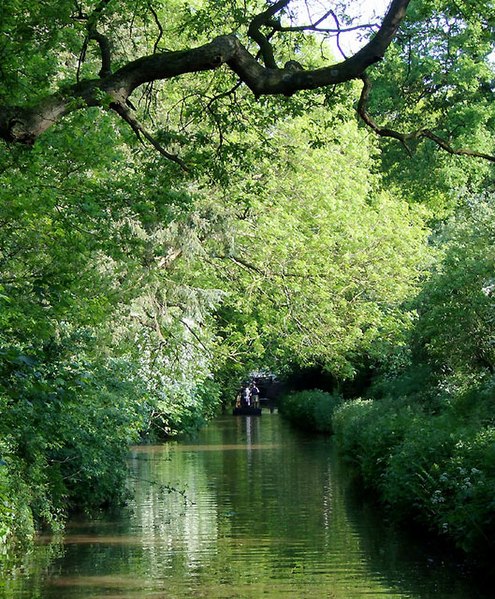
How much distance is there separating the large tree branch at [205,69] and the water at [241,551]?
232 inches

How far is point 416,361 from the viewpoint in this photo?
30656 millimetres

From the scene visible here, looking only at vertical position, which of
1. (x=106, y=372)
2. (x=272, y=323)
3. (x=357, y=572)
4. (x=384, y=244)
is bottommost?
(x=357, y=572)

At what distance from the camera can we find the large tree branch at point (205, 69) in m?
10.0

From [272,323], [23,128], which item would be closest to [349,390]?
[272,323]

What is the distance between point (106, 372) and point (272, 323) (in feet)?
35.5

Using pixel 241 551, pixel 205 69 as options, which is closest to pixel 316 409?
pixel 241 551

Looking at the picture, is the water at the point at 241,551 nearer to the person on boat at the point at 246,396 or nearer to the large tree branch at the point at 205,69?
the large tree branch at the point at 205,69

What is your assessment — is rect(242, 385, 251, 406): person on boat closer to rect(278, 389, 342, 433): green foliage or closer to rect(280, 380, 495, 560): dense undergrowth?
rect(278, 389, 342, 433): green foliage

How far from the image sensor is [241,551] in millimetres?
15844

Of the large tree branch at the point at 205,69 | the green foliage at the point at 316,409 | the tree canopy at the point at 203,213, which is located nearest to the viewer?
the large tree branch at the point at 205,69

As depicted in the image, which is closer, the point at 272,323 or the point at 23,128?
the point at 23,128

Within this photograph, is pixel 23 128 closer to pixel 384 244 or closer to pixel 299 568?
pixel 299 568

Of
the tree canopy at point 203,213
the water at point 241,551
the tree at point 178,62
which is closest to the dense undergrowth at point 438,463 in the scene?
the water at point 241,551

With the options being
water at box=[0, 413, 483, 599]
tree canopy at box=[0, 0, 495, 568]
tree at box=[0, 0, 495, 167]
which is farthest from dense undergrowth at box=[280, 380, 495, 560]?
Result: tree at box=[0, 0, 495, 167]
